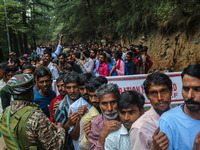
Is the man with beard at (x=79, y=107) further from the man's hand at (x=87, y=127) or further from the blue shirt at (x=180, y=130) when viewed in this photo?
the blue shirt at (x=180, y=130)

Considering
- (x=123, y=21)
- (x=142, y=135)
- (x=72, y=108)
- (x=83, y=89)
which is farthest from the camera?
(x=123, y=21)

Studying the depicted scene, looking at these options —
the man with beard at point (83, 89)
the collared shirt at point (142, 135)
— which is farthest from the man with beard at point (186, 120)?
the man with beard at point (83, 89)

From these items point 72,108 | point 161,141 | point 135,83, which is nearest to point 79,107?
point 72,108

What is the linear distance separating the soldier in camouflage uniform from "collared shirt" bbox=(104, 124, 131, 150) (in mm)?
522

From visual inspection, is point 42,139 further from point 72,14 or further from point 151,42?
point 72,14

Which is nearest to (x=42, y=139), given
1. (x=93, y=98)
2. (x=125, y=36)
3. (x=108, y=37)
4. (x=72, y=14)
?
(x=93, y=98)

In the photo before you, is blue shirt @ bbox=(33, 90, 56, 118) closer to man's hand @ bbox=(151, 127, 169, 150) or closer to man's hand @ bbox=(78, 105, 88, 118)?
man's hand @ bbox=(78, 105, 88, 118)

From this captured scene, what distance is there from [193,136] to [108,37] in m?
23.1

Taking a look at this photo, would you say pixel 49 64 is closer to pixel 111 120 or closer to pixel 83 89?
pixel 83 89

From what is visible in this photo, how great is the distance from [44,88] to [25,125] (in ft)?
5.29

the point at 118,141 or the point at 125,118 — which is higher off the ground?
the point at 125,118

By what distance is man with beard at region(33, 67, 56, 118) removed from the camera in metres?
3.38

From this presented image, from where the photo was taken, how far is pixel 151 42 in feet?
43.9

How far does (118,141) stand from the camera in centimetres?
193
